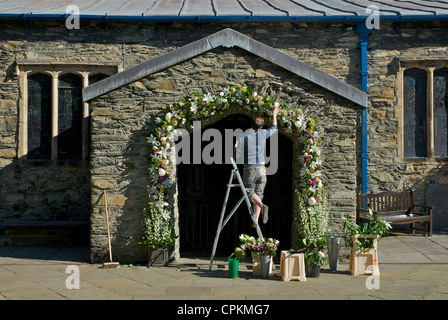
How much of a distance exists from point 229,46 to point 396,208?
17.9 ft

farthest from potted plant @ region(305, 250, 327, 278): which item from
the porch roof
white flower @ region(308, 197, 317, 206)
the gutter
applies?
the gutter

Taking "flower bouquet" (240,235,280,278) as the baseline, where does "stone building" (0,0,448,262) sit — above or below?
above

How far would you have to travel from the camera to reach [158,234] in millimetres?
7848

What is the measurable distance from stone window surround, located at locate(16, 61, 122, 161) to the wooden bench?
6124mm

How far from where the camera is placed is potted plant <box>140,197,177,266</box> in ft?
25.7

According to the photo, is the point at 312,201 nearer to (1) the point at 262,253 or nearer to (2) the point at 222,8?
(1) the point at 262,253

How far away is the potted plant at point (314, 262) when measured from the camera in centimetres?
710

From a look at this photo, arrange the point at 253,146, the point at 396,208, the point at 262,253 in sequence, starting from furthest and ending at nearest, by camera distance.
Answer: the point at 396,208
the point at 253,146
the point at 262,253

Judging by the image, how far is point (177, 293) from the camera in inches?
244

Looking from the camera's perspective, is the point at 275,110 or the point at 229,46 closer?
the point at 275,110

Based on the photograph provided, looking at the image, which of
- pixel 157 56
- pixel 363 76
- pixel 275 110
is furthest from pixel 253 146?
pixel 363 76

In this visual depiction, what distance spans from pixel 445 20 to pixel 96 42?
7.79m

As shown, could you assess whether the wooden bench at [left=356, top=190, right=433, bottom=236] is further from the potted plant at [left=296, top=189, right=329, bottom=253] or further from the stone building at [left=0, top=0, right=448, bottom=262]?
the potted plant at [left=296, top=189, right=329, bottom=253]

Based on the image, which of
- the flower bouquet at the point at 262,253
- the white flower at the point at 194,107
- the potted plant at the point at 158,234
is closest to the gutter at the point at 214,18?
the white flower at the point at 194,107
